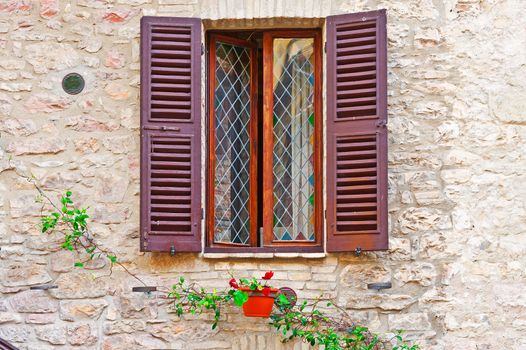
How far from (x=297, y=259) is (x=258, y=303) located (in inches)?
18.0

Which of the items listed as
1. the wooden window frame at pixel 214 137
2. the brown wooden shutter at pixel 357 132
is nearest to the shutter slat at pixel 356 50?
the brown wooden shutter at pixel 357 132

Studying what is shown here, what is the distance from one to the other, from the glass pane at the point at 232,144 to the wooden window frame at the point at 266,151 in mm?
41

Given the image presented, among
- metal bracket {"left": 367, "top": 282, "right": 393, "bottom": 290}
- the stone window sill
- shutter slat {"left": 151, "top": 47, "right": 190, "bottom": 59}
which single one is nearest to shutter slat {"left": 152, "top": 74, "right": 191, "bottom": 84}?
shutter slat {"left": 151, "top": 47, "right": 190, "bottom": 59}

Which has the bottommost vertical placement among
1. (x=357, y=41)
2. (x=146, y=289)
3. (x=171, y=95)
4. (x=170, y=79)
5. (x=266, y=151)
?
(x=146, y=289)

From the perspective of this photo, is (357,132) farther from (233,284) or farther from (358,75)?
(233,284)

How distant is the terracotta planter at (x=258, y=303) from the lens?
8656 mm

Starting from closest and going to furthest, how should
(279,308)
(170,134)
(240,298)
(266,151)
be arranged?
(240,298), (279,308), (170,134), (266,151)

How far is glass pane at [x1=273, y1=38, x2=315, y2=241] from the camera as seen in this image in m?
9.24

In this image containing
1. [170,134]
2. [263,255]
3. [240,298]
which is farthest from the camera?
[170,134]

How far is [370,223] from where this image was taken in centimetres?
884

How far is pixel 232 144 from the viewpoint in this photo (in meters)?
9.38

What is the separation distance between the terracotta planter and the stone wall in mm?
233

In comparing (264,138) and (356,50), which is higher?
(356,50)

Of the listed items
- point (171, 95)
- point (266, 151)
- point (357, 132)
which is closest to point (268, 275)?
point (266, 151)
